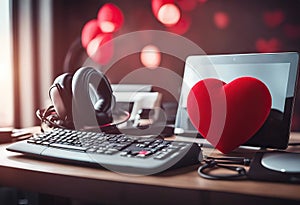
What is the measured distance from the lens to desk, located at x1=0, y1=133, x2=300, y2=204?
47 cm

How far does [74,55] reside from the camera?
1.66 metres

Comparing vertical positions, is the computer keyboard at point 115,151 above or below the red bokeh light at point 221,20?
below

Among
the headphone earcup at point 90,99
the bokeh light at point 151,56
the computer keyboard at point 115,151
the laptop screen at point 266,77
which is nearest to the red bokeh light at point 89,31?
the bokeh light at point 151,56

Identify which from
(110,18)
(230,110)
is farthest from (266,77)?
(110,18)

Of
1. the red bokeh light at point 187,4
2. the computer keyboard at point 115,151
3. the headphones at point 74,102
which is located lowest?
the computer keyboard at point 115,151

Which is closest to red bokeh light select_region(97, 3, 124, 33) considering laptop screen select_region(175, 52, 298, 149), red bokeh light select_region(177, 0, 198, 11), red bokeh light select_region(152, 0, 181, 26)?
red bokeh light select_region(152, 0, 181, 26)

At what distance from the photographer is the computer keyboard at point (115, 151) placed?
0.56m

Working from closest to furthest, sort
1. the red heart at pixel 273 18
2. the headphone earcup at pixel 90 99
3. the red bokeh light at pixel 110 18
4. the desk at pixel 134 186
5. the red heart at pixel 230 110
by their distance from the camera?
the desk at pixel 134 186
the red heart at pixel 230 110
the headphone earcup at pixel 90 99
the red heart at pixel 273 18
the red bokeh light at pixel 110 18

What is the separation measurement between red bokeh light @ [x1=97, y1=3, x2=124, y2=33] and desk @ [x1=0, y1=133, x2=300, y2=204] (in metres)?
1.03

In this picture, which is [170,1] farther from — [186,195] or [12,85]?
[186,195]

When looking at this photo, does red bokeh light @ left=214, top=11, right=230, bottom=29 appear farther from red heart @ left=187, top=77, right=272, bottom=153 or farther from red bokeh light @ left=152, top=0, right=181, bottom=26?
red heart @ left=187, top=77, right=272, bottom=153

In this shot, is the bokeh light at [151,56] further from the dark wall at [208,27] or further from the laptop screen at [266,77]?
the laptop screen at [266,77]

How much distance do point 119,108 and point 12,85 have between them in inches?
22.9

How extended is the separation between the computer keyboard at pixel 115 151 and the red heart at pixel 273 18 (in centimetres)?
85
